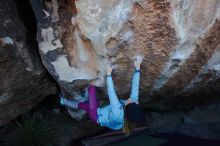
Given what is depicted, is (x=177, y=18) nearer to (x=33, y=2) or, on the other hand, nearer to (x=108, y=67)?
(x=108, y=67)

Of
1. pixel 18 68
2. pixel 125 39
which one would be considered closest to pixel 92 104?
pixel 125 39

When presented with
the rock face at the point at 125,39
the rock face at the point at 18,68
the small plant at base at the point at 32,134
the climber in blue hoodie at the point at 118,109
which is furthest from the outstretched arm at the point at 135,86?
the small plant at base at the point at 32,134

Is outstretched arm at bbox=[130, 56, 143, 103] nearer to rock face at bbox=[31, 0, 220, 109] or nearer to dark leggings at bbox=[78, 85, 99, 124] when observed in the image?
rock face at bbox=[31, 0, 220, 109]

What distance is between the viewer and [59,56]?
4.52m

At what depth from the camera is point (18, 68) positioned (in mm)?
4664

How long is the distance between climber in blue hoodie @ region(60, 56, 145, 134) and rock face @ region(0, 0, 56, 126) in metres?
0.65

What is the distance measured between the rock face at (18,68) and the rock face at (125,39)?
0.24 m

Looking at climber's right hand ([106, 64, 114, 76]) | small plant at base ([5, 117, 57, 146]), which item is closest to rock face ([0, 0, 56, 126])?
small plant at base ([5, 117, 57, 146])

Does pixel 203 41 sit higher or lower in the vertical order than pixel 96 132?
higher

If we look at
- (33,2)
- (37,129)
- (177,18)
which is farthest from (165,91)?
(33,2)

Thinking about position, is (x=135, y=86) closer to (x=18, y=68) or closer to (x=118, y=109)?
(x=118, y=109)

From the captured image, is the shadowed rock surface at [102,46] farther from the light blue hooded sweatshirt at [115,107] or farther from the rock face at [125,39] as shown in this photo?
the light blue hooded sweatshirt at [115,107]

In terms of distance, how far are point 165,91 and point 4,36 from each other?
81.1 inches

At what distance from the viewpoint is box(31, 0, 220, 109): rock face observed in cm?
416
